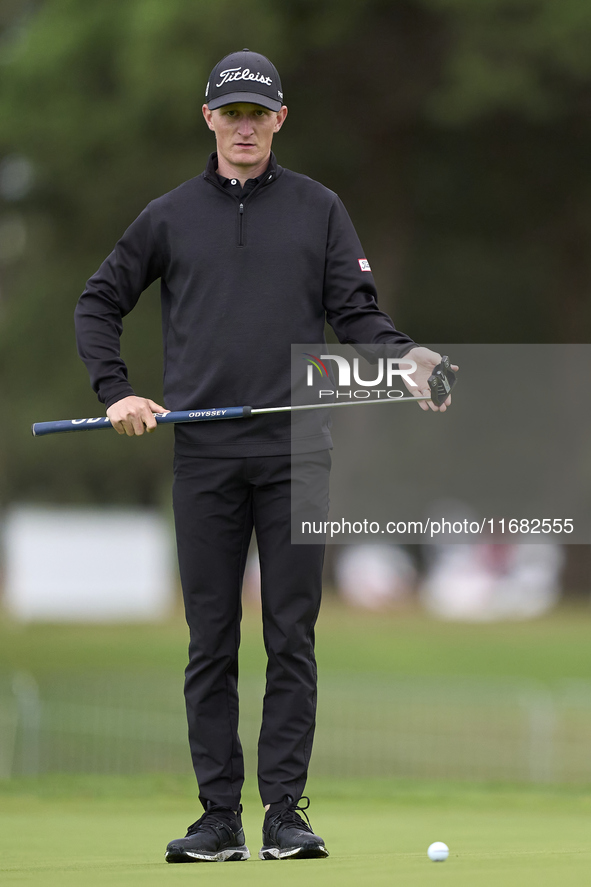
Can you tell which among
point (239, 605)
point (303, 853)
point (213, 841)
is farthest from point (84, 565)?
point (303, 853)

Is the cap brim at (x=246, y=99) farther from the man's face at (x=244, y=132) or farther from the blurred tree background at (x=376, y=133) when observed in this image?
the blurred tree background at (x=376, y=133)

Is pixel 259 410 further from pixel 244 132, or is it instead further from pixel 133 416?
pixel 244 132

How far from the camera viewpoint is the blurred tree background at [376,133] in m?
14.5

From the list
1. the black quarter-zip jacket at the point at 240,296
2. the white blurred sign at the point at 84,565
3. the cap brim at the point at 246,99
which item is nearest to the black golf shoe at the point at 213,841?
the black quarter-zip jacket at the point at 240,296

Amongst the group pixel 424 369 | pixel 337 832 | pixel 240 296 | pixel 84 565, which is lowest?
pixel 337 832

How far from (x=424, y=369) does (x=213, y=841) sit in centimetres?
128

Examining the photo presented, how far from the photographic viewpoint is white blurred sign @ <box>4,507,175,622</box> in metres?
18.2

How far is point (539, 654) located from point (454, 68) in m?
6.94

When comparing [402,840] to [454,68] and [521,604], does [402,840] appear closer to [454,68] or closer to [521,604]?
[454,68]

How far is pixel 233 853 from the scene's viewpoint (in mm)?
3545

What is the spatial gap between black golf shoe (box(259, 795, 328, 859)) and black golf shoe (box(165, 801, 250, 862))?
8 centimetres

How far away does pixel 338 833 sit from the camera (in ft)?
14.6

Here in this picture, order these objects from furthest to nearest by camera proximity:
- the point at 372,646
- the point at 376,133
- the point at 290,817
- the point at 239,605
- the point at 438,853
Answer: the point at 372,646, the point at 376,133, the point at 239,605, the point at 290,817, the point at 438,853

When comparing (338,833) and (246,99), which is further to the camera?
(338,833)
